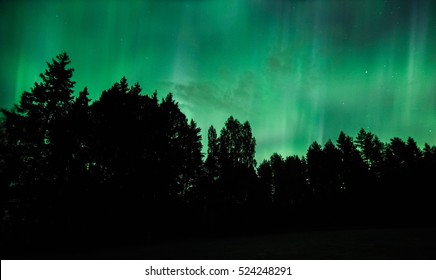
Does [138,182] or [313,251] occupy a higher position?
[138,182]

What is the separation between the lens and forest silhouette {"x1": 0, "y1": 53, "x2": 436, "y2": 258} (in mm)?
19578

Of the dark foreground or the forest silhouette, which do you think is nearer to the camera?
the dark foreground

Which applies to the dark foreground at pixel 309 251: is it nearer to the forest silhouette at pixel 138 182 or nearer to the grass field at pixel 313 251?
the grass field at pixel 313 251

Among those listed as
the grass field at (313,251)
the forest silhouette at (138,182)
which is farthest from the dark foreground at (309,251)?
the forest silhouette at (138,182)

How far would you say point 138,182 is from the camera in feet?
78.7

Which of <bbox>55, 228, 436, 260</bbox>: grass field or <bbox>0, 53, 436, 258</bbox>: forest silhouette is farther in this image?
<bbox>0, 53, 436, 258</bbox>: forest silhouette

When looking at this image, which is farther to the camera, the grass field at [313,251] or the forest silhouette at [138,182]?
the forest silhouette at [138,182]

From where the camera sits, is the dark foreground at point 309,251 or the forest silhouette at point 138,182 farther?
the forest silhouette at point 138,182

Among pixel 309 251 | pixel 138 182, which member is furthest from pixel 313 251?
pixel 138 182

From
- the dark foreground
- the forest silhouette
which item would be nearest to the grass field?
the dark foreground

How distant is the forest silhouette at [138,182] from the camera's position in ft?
64.2

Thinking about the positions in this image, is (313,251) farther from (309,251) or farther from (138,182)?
(138,182)

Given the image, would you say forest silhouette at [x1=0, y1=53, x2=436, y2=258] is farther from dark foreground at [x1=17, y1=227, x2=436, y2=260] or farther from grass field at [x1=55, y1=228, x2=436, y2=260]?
grass field at [x1=55, y1=228, x2=436, y2=260]
